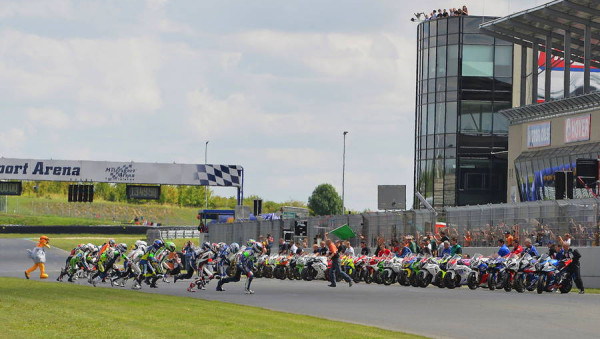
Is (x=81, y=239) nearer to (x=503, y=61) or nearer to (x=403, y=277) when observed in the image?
(x=503, y=61)

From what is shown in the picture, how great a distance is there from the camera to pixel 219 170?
7569 cm

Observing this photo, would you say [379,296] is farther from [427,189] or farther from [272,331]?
[427,189]

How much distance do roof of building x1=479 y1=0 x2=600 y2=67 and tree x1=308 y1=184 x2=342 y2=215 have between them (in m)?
94.4

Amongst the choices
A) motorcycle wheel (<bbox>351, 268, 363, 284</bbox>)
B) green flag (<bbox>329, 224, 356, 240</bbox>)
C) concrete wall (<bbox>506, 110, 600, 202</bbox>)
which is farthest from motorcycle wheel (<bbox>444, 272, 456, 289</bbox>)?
concrete wall (<bbox>506, 110, 600, 202</bbox>)

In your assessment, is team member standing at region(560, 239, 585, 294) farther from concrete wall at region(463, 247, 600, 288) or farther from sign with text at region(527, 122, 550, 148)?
sign with text at region(527, 122, 550, 148)

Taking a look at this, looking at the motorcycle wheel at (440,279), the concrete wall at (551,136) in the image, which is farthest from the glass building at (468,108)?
the motorcycle wheel at (440,279)

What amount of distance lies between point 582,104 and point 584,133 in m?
1.36

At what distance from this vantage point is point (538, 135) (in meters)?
59.0

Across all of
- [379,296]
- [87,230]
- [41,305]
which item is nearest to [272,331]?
[41,305]

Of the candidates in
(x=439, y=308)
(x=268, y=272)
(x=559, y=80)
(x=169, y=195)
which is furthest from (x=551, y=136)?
(x=169, y=195)

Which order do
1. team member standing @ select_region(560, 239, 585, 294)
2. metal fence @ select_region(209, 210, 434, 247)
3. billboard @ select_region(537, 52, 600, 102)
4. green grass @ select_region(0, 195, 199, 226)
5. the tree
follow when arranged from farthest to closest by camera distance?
the tree < green grass @ select_region(0, 195, 199, 226) < billboard @ select_region(537, 52, 600, 102) < metal fence @ select_region(209, 210, 434, 247) < team member standing @ select_region(560, 239, 585, 294)

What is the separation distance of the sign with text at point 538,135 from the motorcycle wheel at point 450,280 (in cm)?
2702

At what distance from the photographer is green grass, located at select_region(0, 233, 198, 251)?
79.0m

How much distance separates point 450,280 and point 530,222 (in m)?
4.45
